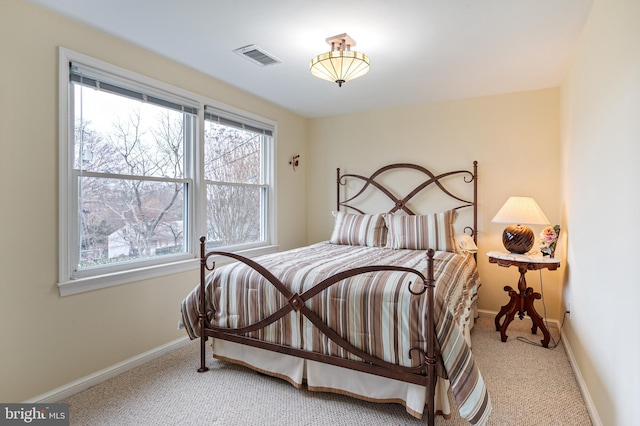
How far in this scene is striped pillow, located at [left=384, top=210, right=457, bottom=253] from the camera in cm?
336

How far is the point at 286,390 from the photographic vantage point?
220 cm

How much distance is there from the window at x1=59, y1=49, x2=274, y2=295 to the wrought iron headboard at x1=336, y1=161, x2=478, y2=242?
139 centimetres

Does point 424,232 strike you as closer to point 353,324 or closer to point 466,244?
point 466,244

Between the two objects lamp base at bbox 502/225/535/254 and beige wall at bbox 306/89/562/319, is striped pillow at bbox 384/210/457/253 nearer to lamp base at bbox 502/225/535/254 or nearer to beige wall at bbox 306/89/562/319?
lamp base at bbox 502/225/535/254

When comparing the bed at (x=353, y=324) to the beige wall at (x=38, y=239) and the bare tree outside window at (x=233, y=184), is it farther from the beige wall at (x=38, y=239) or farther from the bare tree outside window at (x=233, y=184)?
the bare tree outside window at (x=233, y=184)

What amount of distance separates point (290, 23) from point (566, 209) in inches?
107

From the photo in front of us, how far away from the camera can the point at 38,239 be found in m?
2.07

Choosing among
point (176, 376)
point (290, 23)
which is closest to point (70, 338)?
point (176, 376)

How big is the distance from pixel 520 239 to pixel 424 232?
0.84m

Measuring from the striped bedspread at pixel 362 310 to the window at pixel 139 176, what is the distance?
680 millimetres

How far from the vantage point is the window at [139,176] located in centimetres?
226

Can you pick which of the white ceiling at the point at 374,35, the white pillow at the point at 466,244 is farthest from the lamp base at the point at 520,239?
the white ceiling at the point at 374,35

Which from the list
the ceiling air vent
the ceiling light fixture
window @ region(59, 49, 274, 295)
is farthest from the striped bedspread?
the ceiling air vent

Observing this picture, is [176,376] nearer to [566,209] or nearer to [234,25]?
[234,25]
